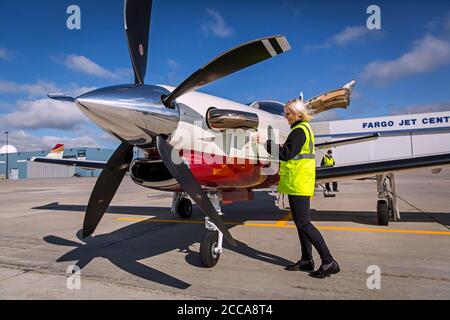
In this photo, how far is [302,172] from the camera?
3.56 meters

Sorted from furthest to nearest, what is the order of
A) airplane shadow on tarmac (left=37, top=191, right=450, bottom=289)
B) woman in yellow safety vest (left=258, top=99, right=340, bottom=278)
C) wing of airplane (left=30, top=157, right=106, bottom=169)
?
wing of airplane (left=30, top=157, right=106, bottom=169)
airplane shadow on tarmac (left=37, top=191, right=450, bottom=289)
woman in yellow safety vest (left=258, top=99, right=340, bottom=278)

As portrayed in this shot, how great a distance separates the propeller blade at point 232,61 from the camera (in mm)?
2966

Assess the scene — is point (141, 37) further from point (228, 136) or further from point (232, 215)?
point (232, 215)

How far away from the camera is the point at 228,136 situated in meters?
4.09

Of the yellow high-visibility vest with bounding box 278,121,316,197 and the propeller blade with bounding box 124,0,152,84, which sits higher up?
the propeller blade with bounding box 124,0,152,84

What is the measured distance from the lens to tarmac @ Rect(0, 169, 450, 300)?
3102 mm

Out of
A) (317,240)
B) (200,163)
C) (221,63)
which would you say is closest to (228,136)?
(200,163)

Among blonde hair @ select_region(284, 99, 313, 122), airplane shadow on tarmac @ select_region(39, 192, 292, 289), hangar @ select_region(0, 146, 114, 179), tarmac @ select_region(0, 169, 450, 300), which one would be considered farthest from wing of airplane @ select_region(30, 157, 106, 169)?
hangar @ select_region(0, 146, 114, 179)

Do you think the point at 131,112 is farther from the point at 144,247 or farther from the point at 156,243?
the point at 156,243

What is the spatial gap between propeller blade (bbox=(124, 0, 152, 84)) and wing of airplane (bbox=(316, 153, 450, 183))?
4.10 metres

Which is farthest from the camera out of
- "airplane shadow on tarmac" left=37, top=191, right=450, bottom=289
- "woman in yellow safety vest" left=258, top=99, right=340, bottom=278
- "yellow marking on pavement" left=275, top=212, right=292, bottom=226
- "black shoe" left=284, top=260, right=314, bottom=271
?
"yellow marking on pavement" left=275, top=212, right=292, bottom=226

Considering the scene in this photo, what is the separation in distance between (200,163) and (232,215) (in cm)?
478

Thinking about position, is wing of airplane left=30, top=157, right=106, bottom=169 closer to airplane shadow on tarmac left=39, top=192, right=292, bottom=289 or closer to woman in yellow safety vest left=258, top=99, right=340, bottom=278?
airplane shadow on tarmac left=39, top=192, right=292, bottom=289

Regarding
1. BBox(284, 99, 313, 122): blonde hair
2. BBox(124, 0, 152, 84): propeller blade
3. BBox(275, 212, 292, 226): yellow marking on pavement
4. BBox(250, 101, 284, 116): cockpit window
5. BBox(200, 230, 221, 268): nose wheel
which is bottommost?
BBox(275, 212, 292, 226): yellow marking on pavement
